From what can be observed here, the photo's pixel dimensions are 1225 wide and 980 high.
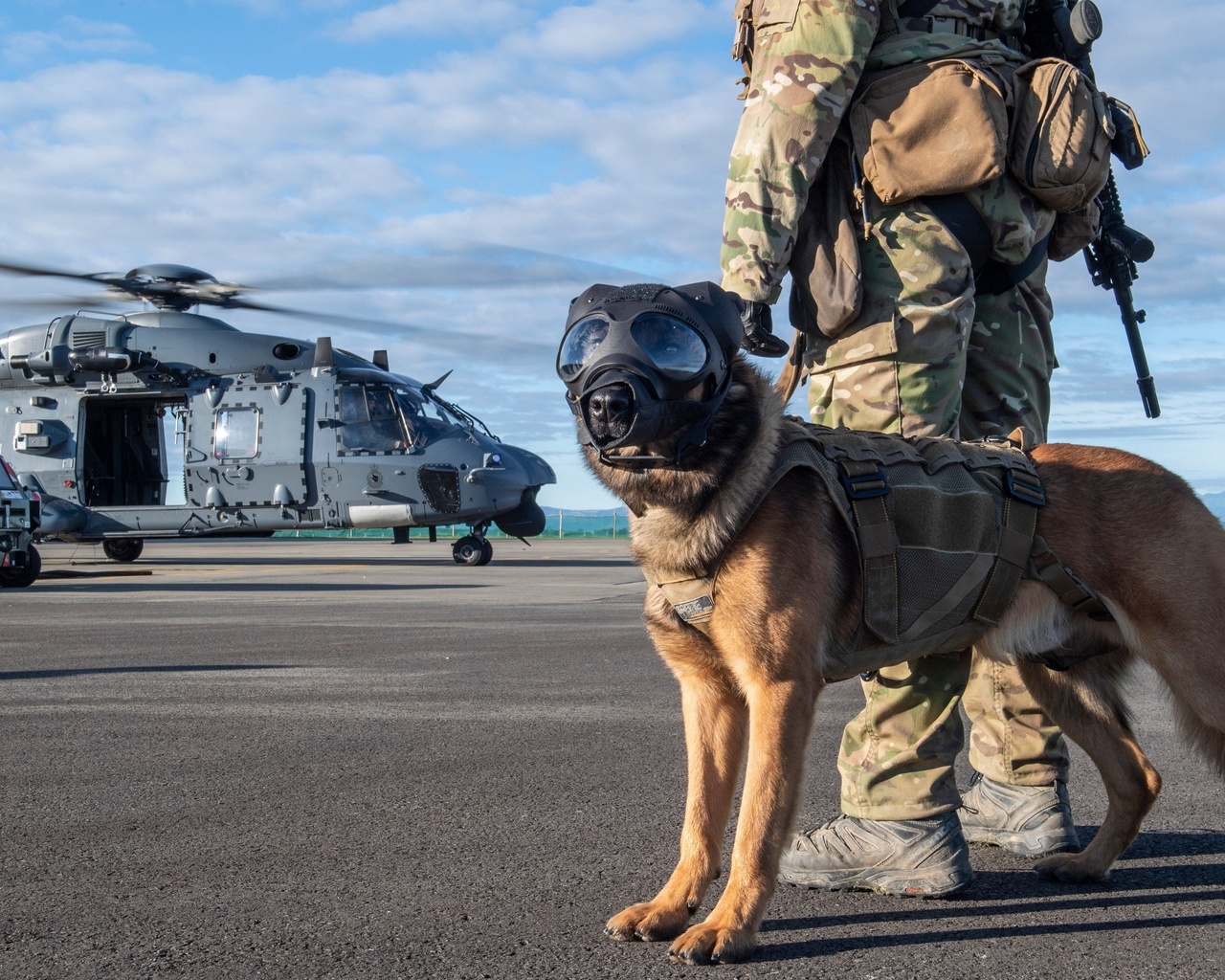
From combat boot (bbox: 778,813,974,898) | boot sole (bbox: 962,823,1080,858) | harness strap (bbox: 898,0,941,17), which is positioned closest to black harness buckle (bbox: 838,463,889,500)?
combat boot (bbox: 778,813,974,898)

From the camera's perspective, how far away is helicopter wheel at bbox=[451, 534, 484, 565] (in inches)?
770

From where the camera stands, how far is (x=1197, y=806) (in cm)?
386

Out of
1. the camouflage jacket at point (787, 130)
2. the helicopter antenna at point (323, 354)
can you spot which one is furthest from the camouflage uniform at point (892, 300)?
the helicopter antenna at point (323, 354)

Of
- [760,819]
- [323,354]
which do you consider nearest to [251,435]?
[323,354]

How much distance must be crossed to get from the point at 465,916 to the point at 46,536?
2039cm

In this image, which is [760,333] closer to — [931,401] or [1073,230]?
[931,401]

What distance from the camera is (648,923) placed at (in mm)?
2576

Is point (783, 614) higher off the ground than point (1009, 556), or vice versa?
point (1009, 556)

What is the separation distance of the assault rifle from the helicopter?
47.5 ft

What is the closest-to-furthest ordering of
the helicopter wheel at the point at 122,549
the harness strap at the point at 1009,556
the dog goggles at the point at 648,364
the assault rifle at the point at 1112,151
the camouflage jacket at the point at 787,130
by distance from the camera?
the dog goggles at the point at 648,364
the harness strap at the point at 1009,556
the camouflage jacket at the point at 787,130
the assault rifle at the point at 1112,151
the helicopter wheel at the point at 122,549

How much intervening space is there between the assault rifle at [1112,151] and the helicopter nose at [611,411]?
2.18 m

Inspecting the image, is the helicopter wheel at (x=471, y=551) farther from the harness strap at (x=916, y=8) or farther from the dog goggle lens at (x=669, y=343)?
the dog goggle lens at (x=669, y=343)

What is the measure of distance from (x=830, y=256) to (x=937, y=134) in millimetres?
437

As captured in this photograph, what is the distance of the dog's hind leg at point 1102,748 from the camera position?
3111 millimetres
